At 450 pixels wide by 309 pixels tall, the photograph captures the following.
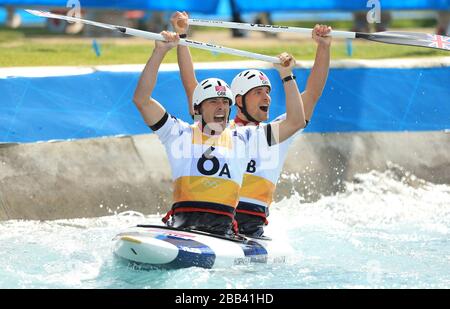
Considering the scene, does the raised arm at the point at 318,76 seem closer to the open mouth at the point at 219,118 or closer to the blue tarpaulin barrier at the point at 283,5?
the open mouth at the point at 219,118

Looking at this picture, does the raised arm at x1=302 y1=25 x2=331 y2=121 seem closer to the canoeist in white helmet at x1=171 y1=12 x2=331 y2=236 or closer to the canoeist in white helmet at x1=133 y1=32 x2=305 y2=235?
the canoeist in white helmet at x1=171 y1=12 x2=331 y2=236

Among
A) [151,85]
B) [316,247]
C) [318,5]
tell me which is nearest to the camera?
[151,85]

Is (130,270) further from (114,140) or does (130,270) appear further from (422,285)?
(114,140)

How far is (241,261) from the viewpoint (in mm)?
9797

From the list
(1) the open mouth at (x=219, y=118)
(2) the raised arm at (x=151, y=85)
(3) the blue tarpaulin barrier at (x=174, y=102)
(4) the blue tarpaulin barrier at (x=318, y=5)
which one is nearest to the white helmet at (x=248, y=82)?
(1) the open mouth at (x=219, y=118)

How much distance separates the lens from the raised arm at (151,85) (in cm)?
964

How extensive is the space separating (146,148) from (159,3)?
3.51 m

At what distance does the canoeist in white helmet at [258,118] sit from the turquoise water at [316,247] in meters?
0.56

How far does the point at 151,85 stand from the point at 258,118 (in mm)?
1533

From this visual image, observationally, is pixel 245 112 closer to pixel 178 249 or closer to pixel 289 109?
pixel 289 109

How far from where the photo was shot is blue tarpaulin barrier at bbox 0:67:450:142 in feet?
40.7

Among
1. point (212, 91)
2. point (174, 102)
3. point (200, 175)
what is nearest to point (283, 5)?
point (174, 102)

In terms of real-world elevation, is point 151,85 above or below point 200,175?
above

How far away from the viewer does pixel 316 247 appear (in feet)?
37.9
